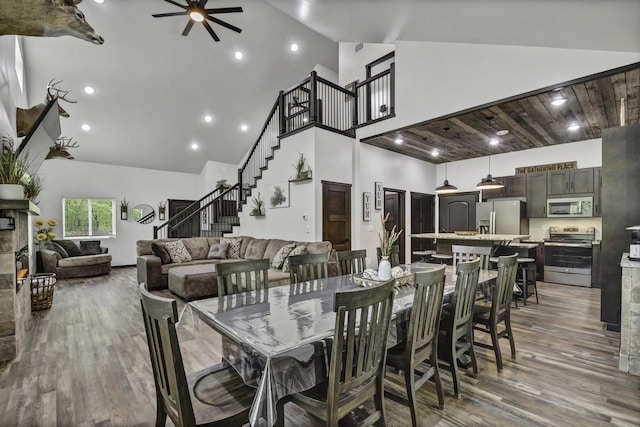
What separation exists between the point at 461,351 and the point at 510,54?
12.6 ft

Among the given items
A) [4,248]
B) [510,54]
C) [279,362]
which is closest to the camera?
[279,362]

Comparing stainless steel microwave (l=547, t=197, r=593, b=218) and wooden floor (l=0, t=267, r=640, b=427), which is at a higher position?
stainless steel microwave (l=547, t=197, r=593, b=218)

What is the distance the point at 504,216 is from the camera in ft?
21.5

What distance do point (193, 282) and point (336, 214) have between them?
2.76 meters

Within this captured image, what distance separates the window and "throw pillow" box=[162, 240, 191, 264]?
4.17 meters

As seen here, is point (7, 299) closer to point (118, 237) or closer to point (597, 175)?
point (118, 237)

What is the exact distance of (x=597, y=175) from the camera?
575 cm

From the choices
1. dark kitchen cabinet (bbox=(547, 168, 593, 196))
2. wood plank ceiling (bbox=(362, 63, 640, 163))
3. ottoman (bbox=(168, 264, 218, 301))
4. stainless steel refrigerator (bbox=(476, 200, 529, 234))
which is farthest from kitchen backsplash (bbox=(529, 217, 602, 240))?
ottoman (bbox=(168, 264, 218, 301))

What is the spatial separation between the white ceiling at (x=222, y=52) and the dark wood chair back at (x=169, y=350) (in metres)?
3.65

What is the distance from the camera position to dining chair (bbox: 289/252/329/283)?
2.73m

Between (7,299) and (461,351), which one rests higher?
(7,299)

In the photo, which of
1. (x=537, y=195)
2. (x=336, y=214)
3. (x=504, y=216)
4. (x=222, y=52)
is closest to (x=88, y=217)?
(x=222, y=52)

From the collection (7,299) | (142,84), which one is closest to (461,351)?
(7,299)

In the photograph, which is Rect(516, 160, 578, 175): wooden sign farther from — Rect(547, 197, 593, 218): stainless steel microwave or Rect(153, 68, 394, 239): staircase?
Rect(153, 68, 394, 239): staircase
